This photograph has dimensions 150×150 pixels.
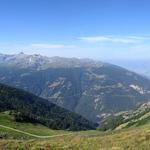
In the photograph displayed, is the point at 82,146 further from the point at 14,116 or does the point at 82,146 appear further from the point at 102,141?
the point at 14,116

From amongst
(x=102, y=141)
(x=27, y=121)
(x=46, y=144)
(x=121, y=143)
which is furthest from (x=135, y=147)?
(x=27, y=121)

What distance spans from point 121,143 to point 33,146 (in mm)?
9238

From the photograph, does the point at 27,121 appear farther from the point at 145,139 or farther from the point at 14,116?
the point at 145,139

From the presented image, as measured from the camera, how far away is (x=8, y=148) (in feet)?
116

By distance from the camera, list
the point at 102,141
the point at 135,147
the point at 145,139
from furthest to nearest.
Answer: the point at 102,141 → the point at 145,139 → the point at 135,147

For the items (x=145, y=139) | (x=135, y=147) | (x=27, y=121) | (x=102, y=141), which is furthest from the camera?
(x=27, y=121)

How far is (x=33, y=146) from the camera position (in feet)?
123

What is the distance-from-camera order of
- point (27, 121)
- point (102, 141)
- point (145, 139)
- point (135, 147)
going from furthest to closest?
point (27, 121), point (102, 141), point (145, 139), point (135, 147)

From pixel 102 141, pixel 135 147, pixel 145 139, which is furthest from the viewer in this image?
pixel 102 141

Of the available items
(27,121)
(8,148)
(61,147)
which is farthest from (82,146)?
(27,121)

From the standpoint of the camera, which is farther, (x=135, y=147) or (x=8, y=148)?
(x=8, y=148)

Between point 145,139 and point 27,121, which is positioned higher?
point 145,139

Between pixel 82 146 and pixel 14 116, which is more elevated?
pixel 82 146

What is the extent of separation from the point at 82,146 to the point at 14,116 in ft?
454
